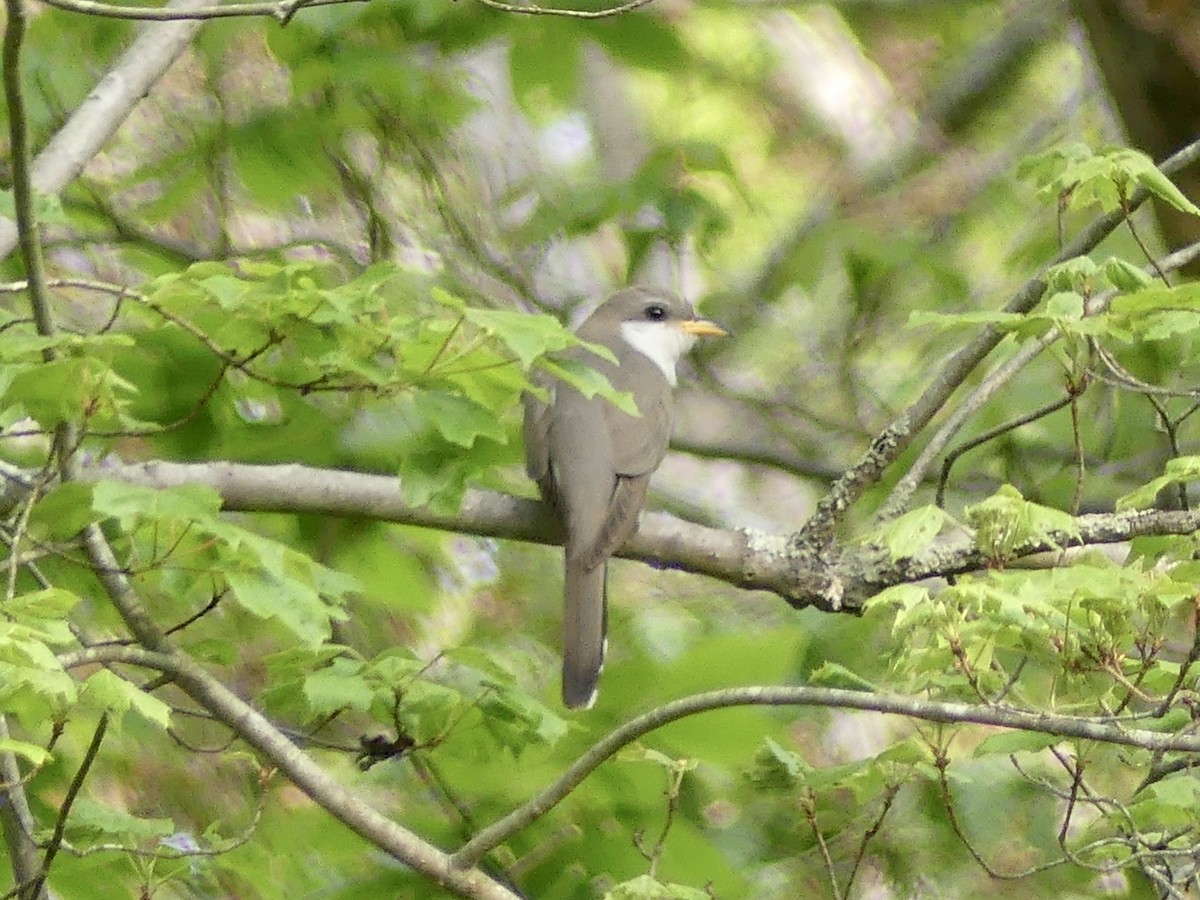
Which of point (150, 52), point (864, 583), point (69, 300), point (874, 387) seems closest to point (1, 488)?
point (150, 52)

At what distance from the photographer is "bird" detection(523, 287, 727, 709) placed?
14.2ft

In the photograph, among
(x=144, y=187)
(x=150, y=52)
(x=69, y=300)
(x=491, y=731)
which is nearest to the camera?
(x=491, y=731)

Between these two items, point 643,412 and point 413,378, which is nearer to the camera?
point 413,378

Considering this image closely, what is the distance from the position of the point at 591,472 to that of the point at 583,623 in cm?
41

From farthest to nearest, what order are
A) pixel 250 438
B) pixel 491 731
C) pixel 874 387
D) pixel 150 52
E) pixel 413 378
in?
pixel 874 387, pixel 150 52, pixel 250 438, pixel 491 731, pixel 413 378

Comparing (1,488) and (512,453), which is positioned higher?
(1,488)

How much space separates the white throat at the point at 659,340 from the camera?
5.66 meters

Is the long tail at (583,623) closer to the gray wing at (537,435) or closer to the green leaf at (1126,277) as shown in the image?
the gray wing at (537,435)

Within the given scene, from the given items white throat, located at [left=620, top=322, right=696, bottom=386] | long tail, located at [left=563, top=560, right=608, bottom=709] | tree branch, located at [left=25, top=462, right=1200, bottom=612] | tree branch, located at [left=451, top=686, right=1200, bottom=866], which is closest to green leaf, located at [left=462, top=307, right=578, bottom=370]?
tree branch, located at [left=451, top=686, right=1200, bottom=866]

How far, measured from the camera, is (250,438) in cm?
395

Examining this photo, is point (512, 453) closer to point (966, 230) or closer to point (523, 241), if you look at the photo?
point (523, 241)

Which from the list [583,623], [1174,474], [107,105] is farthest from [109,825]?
[1174,474]

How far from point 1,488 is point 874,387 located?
4.10 m

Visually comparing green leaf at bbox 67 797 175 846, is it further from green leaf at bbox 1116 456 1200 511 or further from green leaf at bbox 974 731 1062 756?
green leaf at bbox 1116 456 1200 511
